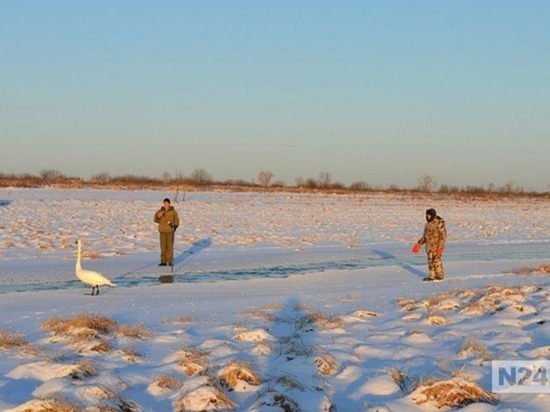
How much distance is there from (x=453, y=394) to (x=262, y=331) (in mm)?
3083

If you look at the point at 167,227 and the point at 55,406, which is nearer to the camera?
the point at 55,406

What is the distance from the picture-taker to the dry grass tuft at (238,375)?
6348mm

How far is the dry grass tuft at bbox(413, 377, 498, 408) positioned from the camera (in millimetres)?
5793

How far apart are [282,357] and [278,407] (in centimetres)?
166

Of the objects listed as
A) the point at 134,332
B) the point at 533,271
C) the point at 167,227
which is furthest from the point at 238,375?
the point at 533,271

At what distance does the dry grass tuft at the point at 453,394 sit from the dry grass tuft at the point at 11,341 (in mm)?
4180

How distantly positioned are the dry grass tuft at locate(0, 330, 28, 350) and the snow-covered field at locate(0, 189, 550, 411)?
1.1 inches

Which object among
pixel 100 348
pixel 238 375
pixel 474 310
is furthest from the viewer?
pixel 474 310

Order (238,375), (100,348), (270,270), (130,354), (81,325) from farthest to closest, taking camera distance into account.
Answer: (270,270) → (81,325) → (100,348) → (130,354) → (238,375)

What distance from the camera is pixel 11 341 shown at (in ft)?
25.7

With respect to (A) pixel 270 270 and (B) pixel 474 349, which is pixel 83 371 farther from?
(A) pixel 270 270

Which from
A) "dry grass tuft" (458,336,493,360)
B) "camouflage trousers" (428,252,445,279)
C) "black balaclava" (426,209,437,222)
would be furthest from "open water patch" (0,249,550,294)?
"dry grass tuft" (458,336,493,360)

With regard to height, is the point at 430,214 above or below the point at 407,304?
above

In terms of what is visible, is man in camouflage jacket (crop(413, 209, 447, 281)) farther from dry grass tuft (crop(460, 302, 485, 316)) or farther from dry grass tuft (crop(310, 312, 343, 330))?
dry grass tuft (crop(310, 312, 343, 330))
